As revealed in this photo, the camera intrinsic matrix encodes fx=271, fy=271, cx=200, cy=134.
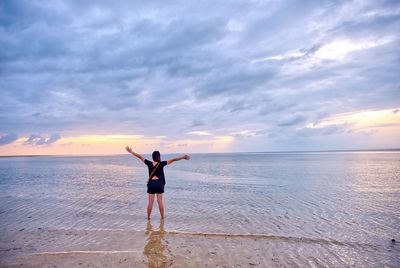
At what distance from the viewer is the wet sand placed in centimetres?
748

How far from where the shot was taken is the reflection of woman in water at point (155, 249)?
24.4 ft

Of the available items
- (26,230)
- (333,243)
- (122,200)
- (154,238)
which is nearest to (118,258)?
(154,238)

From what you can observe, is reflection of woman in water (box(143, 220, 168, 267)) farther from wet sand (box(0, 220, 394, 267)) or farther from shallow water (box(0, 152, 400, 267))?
shallow water (box(0, 152, 400, 267))

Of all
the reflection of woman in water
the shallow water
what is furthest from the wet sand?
the shallow water

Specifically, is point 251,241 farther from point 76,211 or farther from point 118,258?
point 76,211

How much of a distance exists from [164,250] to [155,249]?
0.30 meters

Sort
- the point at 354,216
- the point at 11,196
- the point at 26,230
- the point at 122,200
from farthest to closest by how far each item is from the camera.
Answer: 1. the point at 11,196
2. the point at 122,200
3. the point at 354,216
4. the point at 26,230

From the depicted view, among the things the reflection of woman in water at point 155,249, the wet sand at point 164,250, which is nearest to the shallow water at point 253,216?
the wet sand at point 164,250

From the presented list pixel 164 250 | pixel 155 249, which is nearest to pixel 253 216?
pixel 164 250

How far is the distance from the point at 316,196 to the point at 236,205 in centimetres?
640

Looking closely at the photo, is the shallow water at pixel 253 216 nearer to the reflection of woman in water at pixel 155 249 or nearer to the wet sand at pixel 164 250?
the wet sand at pixel 164 250

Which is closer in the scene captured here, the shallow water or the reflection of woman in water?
the reflection of woman in water

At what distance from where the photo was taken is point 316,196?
1850 centimetres

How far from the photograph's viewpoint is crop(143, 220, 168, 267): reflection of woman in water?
24.4ft
